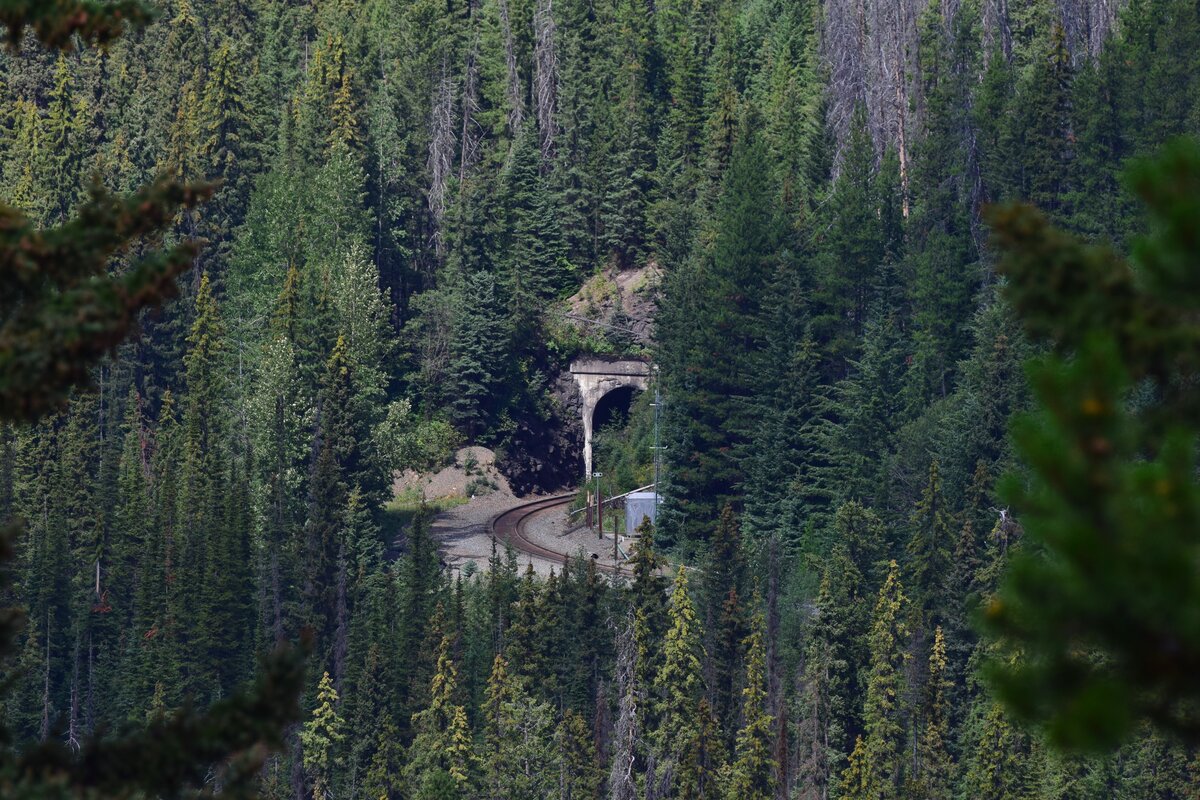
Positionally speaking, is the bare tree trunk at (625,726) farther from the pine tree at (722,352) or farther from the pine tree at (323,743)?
the pine tree at (722,352)

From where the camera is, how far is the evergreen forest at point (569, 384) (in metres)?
55.8

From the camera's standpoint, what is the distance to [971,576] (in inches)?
2378

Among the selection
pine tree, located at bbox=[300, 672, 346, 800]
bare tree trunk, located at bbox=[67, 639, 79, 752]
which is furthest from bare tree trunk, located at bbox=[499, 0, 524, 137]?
pine tree, located at bbox=[300, 672, 346, 800]

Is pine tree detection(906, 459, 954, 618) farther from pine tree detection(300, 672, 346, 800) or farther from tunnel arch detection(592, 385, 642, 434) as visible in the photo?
tunnel arch detection(592, 385, 642, 434)

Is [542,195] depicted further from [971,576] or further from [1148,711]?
[1148,711]

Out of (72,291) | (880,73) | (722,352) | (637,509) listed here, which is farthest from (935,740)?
(72,291)

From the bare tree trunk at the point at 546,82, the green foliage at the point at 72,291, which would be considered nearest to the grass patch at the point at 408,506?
the bare tree trunk at the point at 546,82

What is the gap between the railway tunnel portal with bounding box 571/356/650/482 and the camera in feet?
297

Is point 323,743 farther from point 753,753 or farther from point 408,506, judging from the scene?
point 408,506

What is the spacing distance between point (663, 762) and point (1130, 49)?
36805 mm

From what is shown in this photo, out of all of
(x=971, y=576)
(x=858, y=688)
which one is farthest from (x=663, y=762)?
(x=971, y=576)

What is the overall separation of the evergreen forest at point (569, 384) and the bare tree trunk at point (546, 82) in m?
0.19

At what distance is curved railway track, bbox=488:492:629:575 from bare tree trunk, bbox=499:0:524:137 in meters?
22.4

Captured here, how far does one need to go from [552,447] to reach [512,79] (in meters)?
21.9
